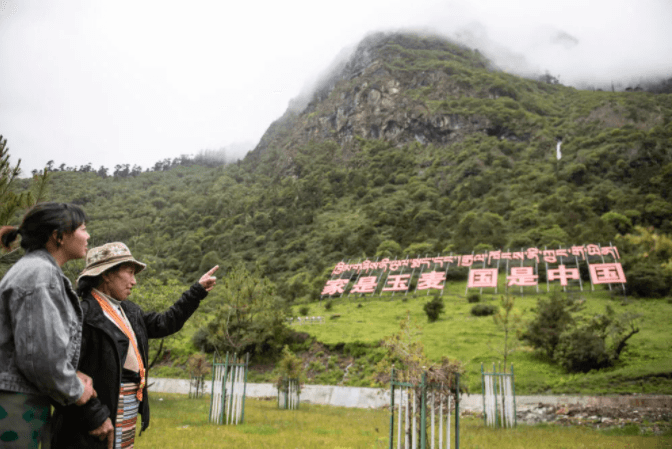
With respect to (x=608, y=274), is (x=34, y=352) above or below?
below

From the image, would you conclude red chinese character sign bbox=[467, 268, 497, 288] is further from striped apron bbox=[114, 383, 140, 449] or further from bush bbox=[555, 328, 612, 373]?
striped apron bbox=[114, 383, 140, 449]

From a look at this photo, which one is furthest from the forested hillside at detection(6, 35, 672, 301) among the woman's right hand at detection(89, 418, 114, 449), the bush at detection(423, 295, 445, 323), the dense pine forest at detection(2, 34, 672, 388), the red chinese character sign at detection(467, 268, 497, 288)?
the woman's right hand at detection(89, 418, 114, 449)

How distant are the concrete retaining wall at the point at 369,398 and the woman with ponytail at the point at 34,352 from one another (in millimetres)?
8023

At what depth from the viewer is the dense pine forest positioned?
193ft

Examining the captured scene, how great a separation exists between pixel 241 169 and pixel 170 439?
13868cm

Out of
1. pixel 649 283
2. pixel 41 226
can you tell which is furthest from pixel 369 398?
pixel 649 283

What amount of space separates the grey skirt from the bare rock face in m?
122

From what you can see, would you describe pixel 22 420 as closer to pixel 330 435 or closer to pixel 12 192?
pixel 12 192

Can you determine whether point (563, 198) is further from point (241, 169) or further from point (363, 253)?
point (241, 169)

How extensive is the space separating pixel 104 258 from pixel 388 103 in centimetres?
13864

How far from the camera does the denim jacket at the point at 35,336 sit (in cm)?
196

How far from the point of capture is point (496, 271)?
37562mm

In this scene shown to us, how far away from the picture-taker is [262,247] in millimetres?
85812

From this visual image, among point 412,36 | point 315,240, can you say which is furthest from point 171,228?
point 412,36
